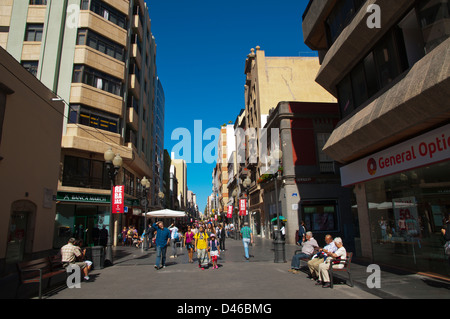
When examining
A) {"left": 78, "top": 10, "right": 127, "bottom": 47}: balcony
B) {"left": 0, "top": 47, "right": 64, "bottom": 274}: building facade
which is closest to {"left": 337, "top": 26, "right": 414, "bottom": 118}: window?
{"left": 0, "top": 47, "right": 64, "bottom": 274}: building facade

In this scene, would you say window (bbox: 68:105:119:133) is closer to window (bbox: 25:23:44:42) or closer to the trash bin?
window (bbox: 25:23:44:42)

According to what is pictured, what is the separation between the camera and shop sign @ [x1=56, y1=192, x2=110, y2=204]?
A: 766 inches

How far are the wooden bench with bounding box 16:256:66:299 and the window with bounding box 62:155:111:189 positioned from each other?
13344mm

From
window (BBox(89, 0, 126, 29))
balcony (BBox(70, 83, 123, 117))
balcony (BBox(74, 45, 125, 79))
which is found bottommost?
balcony (BBox(70, 83, 123, 117))

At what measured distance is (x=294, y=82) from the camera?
109ft

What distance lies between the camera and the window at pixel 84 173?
67.5 ft

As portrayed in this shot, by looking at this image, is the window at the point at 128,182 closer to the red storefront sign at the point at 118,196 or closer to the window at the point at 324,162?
the red storefront sign at the point at 118,196

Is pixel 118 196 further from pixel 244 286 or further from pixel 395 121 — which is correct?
pixel 395 121

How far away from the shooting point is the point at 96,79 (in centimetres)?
2281

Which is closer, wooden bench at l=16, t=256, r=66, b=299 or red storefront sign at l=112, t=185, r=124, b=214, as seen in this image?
wooden bench at l=16, t=256, r=66, b=299

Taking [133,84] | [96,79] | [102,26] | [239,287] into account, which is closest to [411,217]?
[239,287]

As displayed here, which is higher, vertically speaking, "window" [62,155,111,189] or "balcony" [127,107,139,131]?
"balcony" [127,107,139,131]

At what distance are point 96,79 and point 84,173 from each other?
759 centimetres
